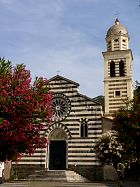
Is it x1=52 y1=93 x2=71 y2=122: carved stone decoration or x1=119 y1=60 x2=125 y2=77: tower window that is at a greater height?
x1=119 y1=60 x2=125 y2=77: tower window

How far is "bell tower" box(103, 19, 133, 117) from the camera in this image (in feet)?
147

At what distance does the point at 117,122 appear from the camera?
83.6ft

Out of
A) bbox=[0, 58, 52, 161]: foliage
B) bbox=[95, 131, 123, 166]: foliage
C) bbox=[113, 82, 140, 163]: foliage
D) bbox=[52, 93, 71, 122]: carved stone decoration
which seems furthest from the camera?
bbox=[52, 93, 71, 122]: carved stone decoration

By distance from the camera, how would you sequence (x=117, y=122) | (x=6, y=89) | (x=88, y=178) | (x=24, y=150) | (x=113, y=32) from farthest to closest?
Result: (x=113, y=32)
(x=88, y=178)
(x=117, y=122)
(x=24, y=150)
(x=6, y=89)

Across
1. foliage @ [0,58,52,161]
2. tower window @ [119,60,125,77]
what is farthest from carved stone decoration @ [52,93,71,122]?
foliage @ [0,58,52,161]

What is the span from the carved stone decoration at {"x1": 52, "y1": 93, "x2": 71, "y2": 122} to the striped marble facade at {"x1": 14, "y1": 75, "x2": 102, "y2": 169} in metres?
0.34

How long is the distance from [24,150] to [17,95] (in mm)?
2607

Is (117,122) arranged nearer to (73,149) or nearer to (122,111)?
(122,111)

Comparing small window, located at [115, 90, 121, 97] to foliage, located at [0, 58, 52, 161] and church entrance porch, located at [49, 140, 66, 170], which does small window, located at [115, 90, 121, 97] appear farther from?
foliage, located at [0, 58, 52, 161]

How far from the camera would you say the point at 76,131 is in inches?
1569

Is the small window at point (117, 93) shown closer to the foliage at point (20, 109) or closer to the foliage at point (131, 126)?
the foliage at point (131, 126)

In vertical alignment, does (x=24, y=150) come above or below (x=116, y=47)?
below

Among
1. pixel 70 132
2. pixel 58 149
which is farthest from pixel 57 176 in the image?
pixel 70 132

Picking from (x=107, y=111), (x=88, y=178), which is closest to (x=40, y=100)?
(x=88, y=178)
